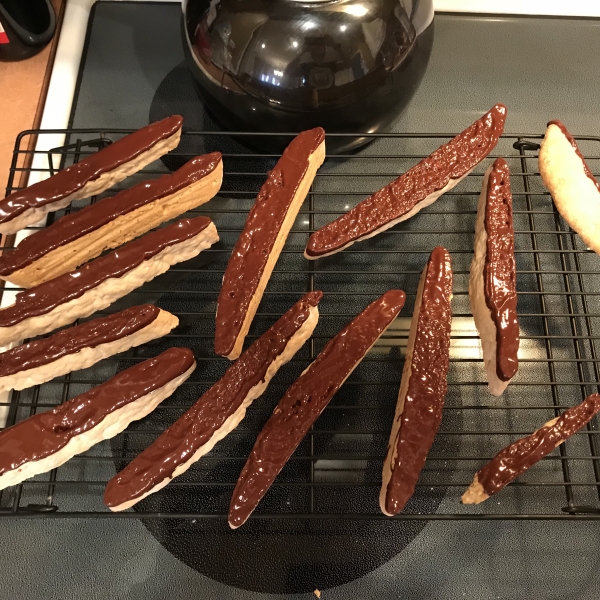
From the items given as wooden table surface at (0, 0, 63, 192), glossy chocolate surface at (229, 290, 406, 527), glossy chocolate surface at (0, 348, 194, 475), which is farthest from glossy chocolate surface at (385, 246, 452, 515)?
wooden table surface at (0, 0, 63, 192)

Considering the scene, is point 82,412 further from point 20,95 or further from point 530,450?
point 20,95

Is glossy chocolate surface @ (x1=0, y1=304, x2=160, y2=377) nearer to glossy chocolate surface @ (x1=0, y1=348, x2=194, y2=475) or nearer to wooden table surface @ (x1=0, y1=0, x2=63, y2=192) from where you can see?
glossy chocolate surface @ (x1=0, y1=348, x2=194, y2=475)

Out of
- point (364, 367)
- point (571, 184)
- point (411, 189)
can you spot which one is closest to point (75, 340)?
point (364, 367)

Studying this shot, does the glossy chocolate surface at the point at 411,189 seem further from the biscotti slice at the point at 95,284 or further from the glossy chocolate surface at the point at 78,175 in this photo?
the glossy chocolate surface at the point at 78,175

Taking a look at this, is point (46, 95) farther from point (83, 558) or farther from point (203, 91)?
point (83, 558)

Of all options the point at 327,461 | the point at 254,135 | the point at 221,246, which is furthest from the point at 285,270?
the point at 327,461

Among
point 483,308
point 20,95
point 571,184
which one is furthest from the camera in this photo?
point 20,95
